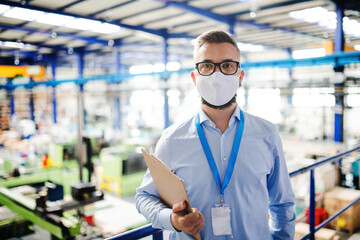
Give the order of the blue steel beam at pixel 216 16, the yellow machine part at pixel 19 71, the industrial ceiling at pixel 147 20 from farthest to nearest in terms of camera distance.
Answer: the yellow machine part at pixel 19 71
the blue steel beam at pixel 216 16
the industrial ceiling at pixel 147 20

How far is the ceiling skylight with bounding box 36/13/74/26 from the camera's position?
708cm

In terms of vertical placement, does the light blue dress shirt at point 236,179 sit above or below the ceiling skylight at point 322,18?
below

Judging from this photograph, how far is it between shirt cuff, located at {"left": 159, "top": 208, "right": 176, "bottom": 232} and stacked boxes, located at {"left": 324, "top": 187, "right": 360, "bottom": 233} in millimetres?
4064

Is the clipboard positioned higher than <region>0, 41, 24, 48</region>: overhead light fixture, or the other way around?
<region>0, 41, 24, 48</region>: overhead light fixture

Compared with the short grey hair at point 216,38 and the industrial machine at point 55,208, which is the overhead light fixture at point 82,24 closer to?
the industrial machine at point 55,208

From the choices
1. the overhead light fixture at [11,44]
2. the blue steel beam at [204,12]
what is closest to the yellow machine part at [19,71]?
the overhead light fixture at [11,44]

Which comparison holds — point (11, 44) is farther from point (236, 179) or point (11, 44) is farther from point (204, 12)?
point (236, 179)

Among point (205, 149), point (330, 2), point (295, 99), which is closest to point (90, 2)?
point (330, 2)

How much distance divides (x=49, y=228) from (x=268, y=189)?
3150 mm

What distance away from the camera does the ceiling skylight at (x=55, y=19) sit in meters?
7.08

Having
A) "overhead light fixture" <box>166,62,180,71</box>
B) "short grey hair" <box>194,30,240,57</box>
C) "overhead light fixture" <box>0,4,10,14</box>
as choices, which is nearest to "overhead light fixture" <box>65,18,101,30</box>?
"overhead light fixture" <box>0,4,10,14</box>

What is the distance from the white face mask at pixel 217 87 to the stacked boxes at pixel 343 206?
3864 millimetres

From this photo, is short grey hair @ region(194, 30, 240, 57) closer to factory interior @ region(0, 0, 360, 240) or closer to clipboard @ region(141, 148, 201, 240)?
factory interior @ region(0, 0, 360, 240)

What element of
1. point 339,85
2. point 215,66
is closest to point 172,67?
point 339,85
